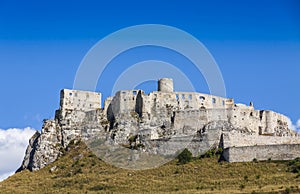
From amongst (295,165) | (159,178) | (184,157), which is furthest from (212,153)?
(295,165)

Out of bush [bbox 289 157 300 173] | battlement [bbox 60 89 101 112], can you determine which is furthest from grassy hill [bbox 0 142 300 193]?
battlement [bbox 60 89 101 112]

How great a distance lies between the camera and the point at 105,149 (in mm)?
79188

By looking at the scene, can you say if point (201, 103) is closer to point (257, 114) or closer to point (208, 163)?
point (257, 114)

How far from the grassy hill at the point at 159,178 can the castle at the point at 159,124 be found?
357 centimetres

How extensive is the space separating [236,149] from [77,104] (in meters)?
23.6

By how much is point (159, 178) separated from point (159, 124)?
14202mm

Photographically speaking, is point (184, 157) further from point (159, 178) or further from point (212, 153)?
point (159, 178)

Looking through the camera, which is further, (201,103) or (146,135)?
(201,103)

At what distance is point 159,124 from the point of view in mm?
82438

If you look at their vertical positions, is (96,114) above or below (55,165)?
above

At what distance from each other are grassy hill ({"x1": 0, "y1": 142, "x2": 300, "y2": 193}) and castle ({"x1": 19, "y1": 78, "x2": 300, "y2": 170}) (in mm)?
3568

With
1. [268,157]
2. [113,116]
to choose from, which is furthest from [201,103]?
[268,157]

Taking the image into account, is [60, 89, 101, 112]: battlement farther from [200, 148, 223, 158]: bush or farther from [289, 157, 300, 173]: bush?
[289, 157, 300, 173]: bush

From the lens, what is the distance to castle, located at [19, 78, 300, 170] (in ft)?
253
